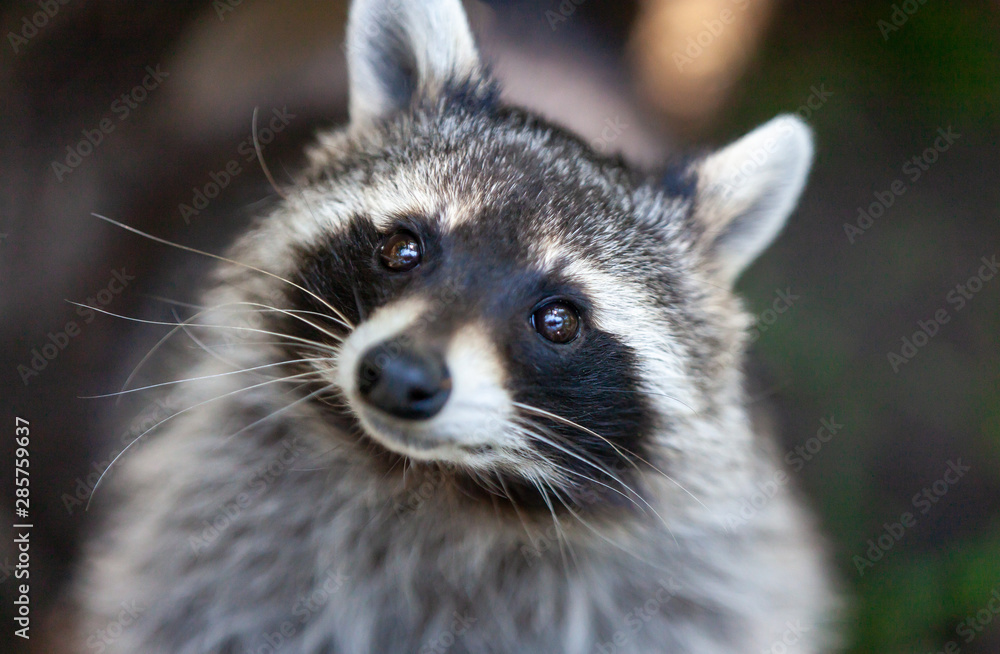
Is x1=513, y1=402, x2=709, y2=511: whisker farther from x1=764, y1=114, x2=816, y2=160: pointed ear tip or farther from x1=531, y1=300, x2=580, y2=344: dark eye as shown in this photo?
x1=764, y1=114, x2=816, y2=160: pointed ear tip

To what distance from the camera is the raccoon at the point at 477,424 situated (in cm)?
137

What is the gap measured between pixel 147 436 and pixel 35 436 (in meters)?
0.40

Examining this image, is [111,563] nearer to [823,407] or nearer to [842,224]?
[823,407]

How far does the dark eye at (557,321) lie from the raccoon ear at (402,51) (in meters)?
0.57

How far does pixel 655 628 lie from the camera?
1.68 metres

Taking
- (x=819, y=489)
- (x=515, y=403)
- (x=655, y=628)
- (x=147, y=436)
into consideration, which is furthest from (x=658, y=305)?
(x=819, y=489)

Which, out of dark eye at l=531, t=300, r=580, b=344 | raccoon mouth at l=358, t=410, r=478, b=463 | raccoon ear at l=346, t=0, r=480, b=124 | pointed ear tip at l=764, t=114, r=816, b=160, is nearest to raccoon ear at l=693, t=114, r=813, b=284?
pointed ear tip at l=764, t=114, r=816, b=160

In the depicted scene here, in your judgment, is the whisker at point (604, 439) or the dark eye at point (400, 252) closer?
the whisker at point (604, 439)

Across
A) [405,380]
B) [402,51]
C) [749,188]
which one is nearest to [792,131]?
[749,188]

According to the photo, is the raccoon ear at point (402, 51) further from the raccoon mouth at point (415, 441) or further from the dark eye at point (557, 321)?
the raccoon mouth at point (415, 441)

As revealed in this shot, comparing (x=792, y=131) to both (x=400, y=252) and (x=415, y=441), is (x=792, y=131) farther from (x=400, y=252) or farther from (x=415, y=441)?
(x=415, y=441)

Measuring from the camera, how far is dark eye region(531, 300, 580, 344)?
1.37m

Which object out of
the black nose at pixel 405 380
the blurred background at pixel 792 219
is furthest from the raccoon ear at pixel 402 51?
the blurred background at pixel 792 219

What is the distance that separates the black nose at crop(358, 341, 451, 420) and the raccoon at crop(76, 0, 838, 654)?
0.07m
